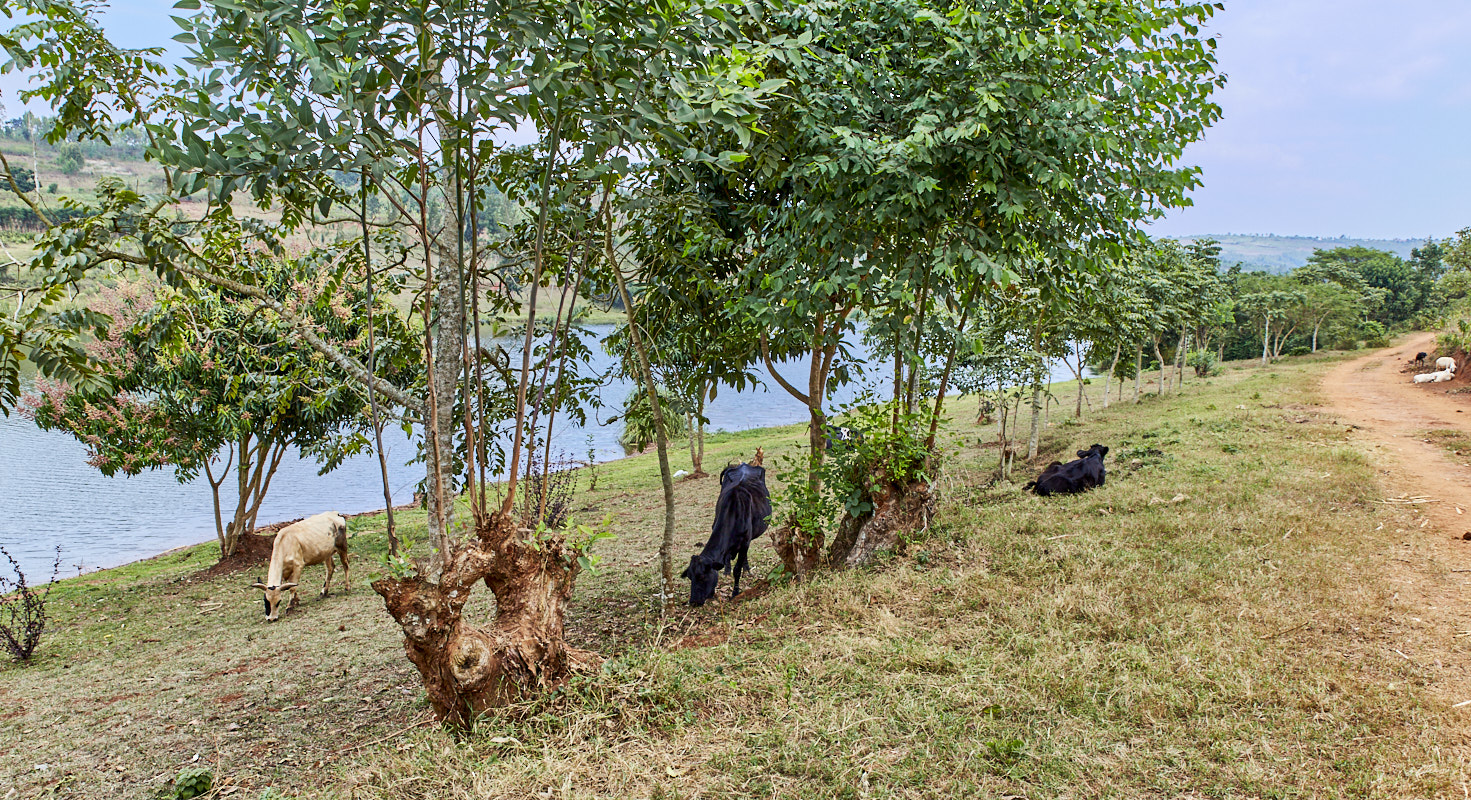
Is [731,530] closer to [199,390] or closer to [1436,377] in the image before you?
[199,390]

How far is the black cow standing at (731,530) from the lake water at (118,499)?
7.76 metres

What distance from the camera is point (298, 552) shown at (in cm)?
962

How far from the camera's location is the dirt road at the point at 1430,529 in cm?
428

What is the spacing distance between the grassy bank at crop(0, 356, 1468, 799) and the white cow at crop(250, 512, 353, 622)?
0.64 m

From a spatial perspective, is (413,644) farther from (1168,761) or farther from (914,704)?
(1168,761)

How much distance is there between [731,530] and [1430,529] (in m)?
5.91

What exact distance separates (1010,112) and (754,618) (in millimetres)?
4268

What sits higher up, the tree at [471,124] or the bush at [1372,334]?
the bush at [1372,334]

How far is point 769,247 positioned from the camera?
6.30m

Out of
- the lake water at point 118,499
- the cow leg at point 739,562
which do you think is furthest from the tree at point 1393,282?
the cow leg at point 739,562

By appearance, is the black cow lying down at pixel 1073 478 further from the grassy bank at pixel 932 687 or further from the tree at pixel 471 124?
the tree at pixel 471 124

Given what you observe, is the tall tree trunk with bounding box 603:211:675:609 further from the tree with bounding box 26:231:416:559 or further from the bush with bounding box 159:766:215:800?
the tree with bounding box 26:231:416:559

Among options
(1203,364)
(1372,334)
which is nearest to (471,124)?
(1203,364)

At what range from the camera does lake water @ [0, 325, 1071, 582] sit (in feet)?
60.3
